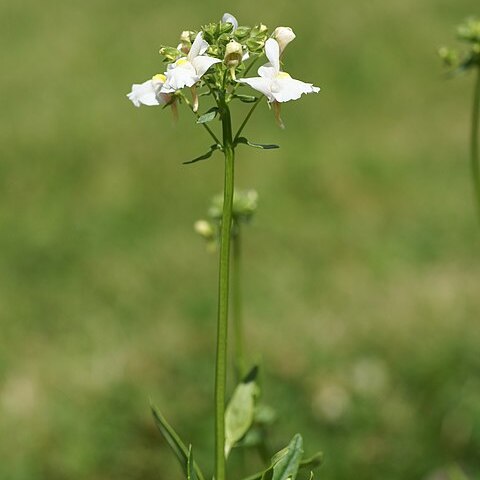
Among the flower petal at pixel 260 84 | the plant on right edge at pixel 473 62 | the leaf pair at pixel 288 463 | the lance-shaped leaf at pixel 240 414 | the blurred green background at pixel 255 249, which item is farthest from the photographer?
the blurred green background at pixel 255 249

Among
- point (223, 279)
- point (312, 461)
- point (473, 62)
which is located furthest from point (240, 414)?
point (473, 62)

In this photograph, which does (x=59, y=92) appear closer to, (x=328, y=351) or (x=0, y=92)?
(x=0, y=92)

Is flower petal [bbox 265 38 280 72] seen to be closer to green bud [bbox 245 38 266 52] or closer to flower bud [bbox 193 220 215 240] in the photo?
green bud [bbox 245 38 266 52]

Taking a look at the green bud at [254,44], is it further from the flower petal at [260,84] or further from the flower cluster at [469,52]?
the flower cluster at [469,52]

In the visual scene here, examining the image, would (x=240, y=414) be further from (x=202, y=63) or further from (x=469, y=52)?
(x=469, y=52)

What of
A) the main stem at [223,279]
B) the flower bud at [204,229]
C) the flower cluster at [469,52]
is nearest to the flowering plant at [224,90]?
the main stem at [223,279]

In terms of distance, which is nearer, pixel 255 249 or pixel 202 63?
pixel 202 63
